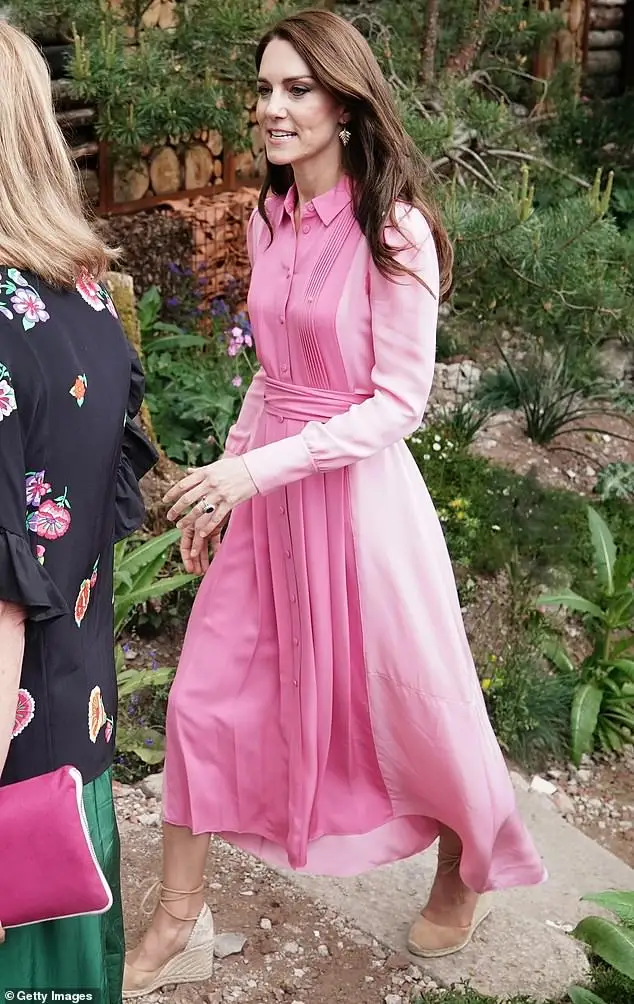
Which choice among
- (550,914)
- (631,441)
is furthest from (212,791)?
(631,441)

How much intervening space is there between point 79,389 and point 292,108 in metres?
1.03

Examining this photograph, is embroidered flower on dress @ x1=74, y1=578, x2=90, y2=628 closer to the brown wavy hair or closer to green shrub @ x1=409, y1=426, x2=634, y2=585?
the brown wavy hair

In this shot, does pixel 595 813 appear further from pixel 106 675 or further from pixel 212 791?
pixel 106 675

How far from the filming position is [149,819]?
3.28 meters

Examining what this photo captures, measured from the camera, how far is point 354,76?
2.40m

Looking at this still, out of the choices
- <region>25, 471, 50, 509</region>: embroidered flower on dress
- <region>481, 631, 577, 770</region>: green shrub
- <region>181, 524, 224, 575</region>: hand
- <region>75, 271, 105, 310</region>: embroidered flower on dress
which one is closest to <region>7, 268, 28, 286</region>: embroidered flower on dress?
<region>75, 271, 105, 310</region>: embroidered flower on dress

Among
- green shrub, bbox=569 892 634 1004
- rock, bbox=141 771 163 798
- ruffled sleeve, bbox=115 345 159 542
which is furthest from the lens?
rock, bbox=141 771 163 798

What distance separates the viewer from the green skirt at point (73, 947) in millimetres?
1716

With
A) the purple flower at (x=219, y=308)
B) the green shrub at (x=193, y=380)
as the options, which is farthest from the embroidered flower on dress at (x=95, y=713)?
the purple flower at (x=219, y=308)

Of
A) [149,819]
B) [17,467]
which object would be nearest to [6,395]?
[17,467]

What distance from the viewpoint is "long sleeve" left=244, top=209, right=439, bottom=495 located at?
2355 millimetres

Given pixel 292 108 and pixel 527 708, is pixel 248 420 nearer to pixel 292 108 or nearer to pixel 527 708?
pixel 292 108

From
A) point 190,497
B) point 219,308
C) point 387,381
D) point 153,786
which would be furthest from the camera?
point 219,308

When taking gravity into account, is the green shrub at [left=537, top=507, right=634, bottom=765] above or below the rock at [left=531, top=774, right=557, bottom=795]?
above
